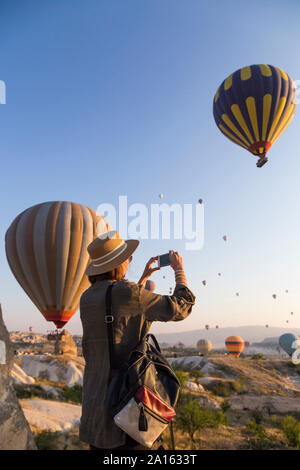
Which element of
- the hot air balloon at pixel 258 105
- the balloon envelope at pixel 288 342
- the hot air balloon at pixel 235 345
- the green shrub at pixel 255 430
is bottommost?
the balloon envelope at pixel 288 342

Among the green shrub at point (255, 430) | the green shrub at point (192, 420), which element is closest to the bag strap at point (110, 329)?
the green shrub at point (192, 420)

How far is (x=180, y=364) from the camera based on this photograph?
3238 cm

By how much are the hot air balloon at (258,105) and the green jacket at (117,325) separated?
64.8 ft

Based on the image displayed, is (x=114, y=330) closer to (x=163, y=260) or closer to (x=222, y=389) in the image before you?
(x=163, y=260)

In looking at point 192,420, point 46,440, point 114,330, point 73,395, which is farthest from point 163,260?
point 73,395

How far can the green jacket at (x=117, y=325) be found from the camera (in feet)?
6.35

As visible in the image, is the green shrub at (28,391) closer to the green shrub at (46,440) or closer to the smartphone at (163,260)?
the green shrub at (46,440)

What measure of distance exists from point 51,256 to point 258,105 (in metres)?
15.3

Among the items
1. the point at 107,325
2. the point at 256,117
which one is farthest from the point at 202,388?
the point at 107,325

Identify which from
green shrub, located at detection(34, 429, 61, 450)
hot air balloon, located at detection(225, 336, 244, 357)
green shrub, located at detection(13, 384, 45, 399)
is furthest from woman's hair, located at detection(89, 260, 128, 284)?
hot air balloon, located at detection(225, 336, 244, 357)

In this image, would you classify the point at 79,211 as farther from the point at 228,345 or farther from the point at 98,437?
the point at 228,345

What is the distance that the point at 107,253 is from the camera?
7.48 ft

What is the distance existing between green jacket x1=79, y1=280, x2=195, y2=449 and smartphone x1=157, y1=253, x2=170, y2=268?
0.45 m
